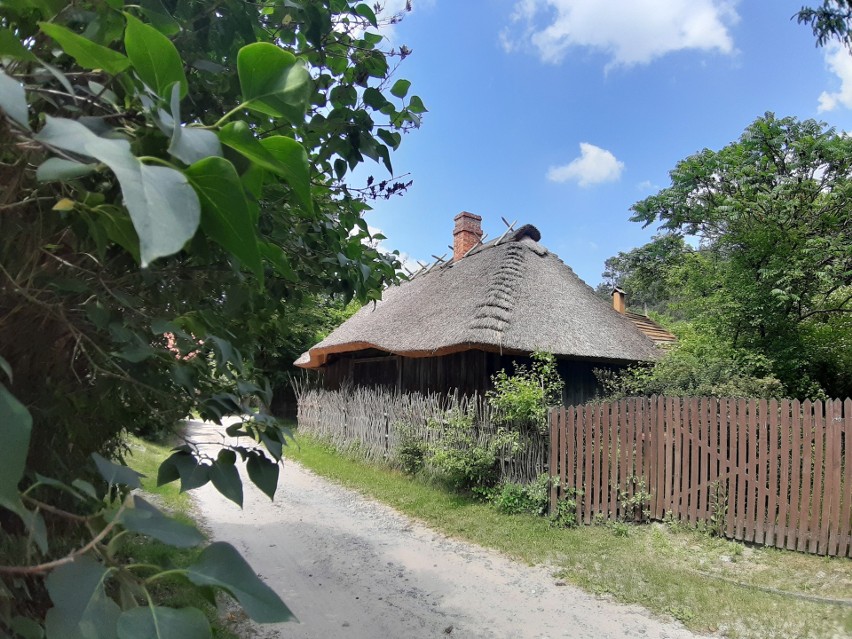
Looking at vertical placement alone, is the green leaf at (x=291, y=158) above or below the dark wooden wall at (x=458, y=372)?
above

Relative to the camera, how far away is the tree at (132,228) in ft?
1.83

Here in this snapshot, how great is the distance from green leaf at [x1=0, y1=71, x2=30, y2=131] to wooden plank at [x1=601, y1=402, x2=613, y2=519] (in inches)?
279

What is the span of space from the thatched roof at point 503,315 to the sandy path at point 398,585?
11.9 ft

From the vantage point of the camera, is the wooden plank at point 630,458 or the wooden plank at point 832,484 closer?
the wooden plank at point 832,484

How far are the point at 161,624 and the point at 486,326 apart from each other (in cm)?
889

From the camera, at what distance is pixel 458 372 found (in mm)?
10594

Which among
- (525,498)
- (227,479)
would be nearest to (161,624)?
(227,479)

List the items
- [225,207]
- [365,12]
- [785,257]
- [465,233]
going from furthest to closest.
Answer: [465,233] → [785,257] → [365,12] → [225,207]

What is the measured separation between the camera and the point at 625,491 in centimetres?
678

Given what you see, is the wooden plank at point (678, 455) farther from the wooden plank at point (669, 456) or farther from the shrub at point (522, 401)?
the shrub at point (522, 401)

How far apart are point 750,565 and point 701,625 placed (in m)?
1.72

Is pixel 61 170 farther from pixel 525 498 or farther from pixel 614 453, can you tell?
pixel 525 498

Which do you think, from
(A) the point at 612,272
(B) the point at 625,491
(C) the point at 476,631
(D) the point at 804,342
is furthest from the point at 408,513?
(A) the point at 612,272

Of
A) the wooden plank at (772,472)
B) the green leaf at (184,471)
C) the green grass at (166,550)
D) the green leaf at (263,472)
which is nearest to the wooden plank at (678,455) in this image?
the wooden plank at (772,472)
